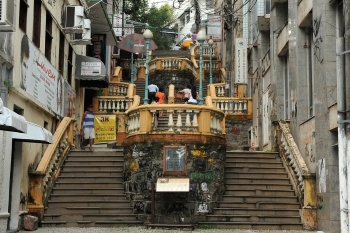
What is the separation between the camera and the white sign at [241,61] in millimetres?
28969

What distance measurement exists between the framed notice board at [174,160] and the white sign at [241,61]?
11.9m

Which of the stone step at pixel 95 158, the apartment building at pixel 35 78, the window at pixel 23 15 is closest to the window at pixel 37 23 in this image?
the apartment building at pixel 35 78

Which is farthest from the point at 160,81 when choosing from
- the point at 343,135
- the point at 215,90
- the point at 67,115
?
the point at 343,135

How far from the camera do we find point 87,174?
776 inches

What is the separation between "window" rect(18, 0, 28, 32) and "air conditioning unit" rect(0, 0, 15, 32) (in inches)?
107

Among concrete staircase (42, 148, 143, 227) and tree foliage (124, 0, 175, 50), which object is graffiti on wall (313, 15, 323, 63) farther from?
tree foliage (124, 0, 175, 50)

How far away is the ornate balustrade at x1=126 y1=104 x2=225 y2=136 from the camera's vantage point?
59.2 feet

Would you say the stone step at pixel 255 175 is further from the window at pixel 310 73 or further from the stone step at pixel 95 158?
the stone step at pixel 95 158

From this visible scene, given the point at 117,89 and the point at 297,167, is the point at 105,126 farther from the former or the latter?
the point at 297,167

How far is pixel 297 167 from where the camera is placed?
61.5ft

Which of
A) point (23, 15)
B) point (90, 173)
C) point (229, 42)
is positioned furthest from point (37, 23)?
point (229, 42)

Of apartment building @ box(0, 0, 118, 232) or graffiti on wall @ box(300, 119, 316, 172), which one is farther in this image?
graffiti on wall @ box(300, 119, 316, 172)

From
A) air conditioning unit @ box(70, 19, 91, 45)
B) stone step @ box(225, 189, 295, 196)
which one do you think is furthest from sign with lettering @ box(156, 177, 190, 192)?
air conditioning unit @ box(70, 19, 91, 45)

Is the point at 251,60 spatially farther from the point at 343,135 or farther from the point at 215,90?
the point at 343,135
